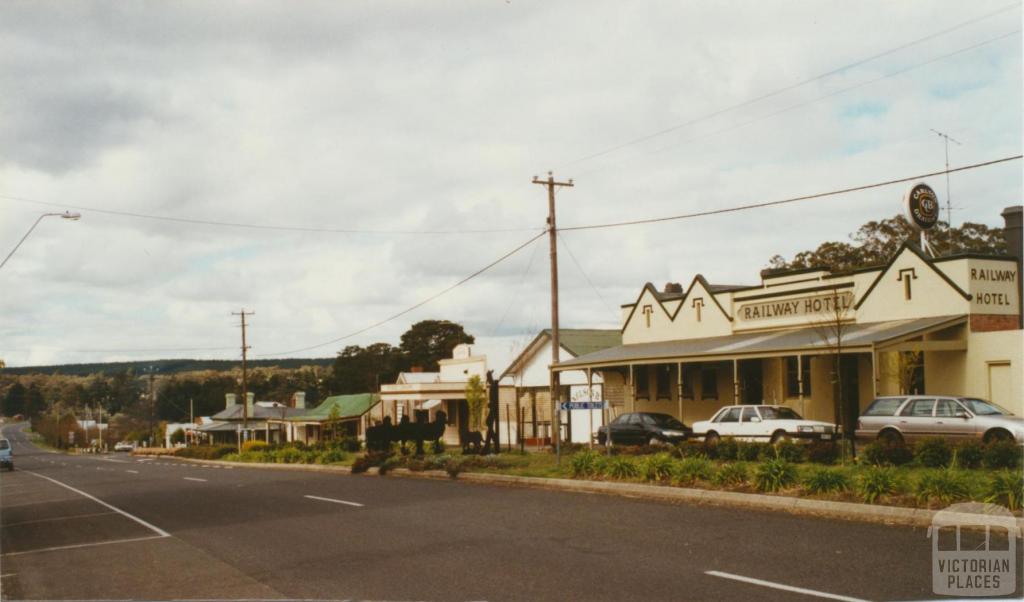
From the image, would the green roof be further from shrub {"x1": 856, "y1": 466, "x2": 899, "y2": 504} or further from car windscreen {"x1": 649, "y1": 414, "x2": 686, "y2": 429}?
shrub {"x1": 856, "y1": 466, "x2": 899, "y2": 504}

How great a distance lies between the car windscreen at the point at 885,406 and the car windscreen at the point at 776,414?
2.77 m

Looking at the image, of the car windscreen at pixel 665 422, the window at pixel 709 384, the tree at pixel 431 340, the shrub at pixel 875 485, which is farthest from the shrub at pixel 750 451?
the tree at pixel 431 340

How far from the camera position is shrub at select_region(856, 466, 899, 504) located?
13883 millimetres

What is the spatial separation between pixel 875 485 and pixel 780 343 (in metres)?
15.4

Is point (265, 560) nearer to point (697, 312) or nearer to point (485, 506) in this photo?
point (485, 506)

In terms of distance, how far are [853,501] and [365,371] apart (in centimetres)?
9687

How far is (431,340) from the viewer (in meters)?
106

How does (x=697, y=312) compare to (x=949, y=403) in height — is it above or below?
above

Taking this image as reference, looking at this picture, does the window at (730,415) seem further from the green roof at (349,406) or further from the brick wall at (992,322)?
the green roof at (349,406)

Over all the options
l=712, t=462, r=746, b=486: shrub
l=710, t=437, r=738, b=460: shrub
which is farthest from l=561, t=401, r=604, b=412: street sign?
l=712, t=462, r=746, b=486: shrub

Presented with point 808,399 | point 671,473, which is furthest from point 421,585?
point 808,399

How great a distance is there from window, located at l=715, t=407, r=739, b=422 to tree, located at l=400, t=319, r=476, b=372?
75.8 metres

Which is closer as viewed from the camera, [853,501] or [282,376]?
[853,501]

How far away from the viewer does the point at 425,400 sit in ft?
177
